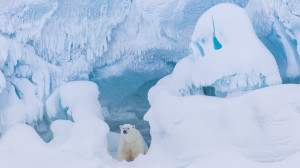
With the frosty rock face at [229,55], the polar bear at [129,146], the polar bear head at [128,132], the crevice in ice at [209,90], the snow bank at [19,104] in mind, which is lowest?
the polar bear at [129,146]

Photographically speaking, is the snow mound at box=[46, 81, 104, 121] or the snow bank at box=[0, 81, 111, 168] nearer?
the snow bank at box=[0, 81, 111, 168]

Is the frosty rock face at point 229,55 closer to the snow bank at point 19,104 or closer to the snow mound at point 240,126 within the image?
the snow mound at point 240,126

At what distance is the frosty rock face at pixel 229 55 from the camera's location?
2758 mm

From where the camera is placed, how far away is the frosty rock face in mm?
2758

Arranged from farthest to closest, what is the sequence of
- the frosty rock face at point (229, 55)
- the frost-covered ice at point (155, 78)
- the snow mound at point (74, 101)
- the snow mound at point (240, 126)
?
1. the snow mound at point (74, 101)
2. the frosty rock face at point (229, 55)
3. the frost-covered ice at point (155, 78)
4. the snow mound at point (240, 126)

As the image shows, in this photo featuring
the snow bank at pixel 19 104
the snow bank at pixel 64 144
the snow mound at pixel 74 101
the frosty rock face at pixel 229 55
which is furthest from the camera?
the snow mound at pixel 74 101

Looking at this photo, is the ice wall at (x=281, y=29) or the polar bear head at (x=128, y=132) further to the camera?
the polar bear head at (x=128, y=132)

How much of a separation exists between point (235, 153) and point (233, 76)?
2.26ft

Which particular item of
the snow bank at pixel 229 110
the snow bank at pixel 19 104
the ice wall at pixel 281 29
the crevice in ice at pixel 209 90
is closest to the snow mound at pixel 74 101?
the snow bank at pixel 19 104

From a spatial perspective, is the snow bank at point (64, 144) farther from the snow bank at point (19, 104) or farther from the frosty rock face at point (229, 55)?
the frosty rock face at point (229, 55)

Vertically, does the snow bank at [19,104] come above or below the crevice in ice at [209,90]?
below

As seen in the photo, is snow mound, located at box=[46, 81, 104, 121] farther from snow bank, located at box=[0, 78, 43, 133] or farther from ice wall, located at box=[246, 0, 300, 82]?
ice wall, located at box=[246, 0, 300, 82]

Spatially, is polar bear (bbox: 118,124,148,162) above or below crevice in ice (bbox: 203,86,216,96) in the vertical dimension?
below

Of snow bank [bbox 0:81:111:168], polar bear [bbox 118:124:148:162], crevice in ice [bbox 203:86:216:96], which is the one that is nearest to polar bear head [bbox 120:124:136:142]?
polar bear [bbox 118:124:148:162]
